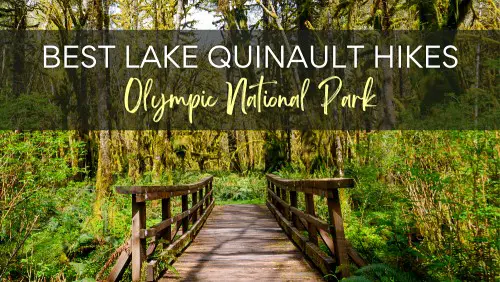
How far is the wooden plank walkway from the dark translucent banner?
277 cm

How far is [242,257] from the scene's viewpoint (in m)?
7.23

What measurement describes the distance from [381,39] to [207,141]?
14.7m

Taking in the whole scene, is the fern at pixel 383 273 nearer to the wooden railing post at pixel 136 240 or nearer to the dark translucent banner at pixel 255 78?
the dark translucent banner at pixel 255 78

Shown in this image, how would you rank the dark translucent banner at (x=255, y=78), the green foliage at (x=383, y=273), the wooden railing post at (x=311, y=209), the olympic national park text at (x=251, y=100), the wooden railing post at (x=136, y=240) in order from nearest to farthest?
the green foliage at (x=383, y=273) < the wooden railing post at (x=136, y=240) < the wooden railing post at (x=311, y=209) < the dark translucent banner at (x=255, y=78) < the olympic national park text at (x=251, y=100)

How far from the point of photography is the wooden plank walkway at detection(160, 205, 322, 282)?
596cm

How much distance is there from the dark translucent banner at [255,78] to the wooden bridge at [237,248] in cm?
207

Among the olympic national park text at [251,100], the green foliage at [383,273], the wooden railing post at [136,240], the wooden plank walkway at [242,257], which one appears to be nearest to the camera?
the green foliage at [383,273]

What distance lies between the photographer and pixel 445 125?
604 cm

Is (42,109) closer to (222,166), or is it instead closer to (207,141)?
(207,141)

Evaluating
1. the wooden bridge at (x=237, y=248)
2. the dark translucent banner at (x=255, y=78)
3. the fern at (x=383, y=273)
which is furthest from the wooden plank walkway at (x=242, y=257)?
the dark translucent banner at (x=255, y=78)

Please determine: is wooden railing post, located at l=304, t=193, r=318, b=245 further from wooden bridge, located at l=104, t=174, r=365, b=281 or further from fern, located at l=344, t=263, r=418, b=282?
fern, located at l=344, t=263, r=418, b=282

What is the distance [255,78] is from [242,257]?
18824 mm

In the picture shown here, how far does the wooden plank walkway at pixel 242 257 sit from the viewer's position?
596 centimetres

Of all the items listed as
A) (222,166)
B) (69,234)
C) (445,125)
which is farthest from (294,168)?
(222,166)
